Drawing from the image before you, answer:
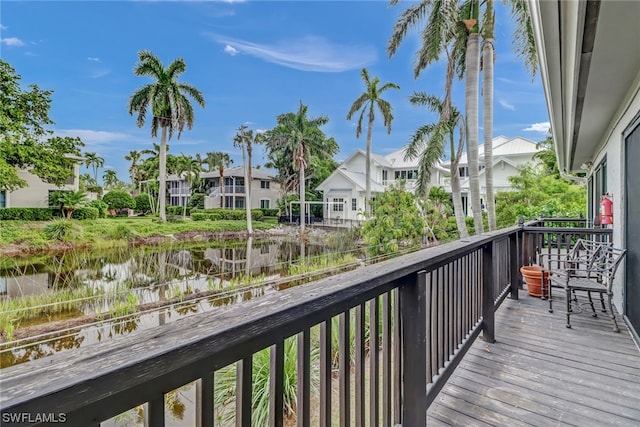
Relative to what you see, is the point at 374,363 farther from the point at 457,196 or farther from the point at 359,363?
the point at 457,196

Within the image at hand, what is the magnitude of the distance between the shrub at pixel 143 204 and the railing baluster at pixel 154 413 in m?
37.0

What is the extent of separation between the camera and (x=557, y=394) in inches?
92.6

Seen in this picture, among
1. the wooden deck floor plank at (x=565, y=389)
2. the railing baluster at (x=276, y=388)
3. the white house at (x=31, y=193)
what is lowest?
the wooden deck floor plank at (x=565, y=389)

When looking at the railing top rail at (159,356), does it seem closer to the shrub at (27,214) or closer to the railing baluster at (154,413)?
the railing baluster at (154,413)

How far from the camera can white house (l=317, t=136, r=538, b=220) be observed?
23688mm

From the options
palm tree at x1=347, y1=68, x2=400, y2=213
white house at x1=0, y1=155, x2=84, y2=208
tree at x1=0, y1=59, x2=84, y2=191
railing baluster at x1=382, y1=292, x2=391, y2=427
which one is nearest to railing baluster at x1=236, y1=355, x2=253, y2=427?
railing baluster at x1=382, y1=292, x2=391, y2=427

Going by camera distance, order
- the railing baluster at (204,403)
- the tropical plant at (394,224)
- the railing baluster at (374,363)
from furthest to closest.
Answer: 1. the tropical plant at (394,224)
2. the railing baluster at (374,363)
3. the railing baluster at (204,403)

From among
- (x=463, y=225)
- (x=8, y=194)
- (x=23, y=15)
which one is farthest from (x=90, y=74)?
(x=463, y=225)

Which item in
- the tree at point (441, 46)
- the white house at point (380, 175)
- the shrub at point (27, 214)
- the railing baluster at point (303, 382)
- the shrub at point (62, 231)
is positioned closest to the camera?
the railing baluster at point (303, 382)

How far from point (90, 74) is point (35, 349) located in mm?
31927

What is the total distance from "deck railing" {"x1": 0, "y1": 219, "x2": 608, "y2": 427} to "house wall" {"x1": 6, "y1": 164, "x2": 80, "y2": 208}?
24.0 metres

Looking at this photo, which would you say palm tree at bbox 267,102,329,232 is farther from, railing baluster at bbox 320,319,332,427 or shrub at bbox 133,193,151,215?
railing baluster at bbox 320,319,332,427
